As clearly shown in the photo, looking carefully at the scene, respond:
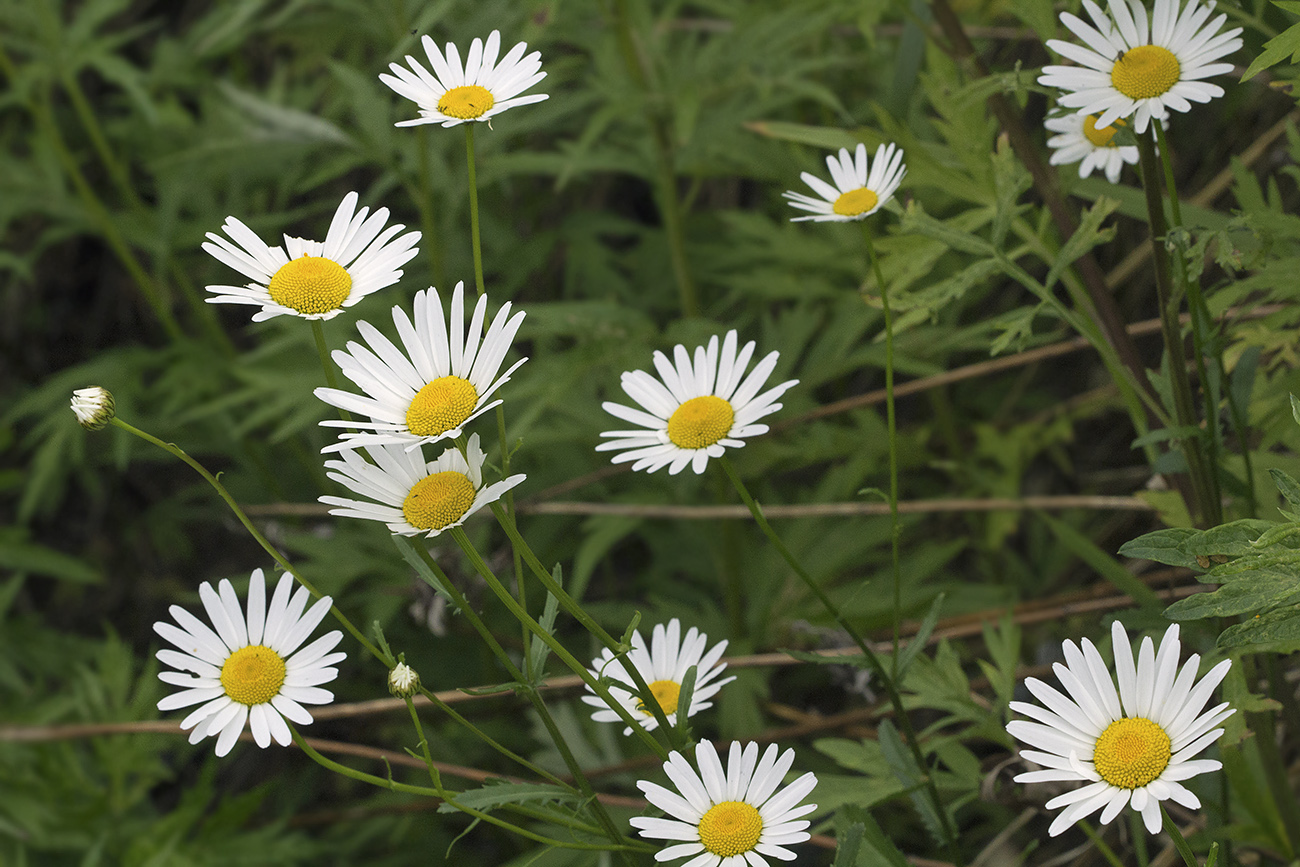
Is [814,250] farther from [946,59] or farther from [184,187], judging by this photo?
[184,187]

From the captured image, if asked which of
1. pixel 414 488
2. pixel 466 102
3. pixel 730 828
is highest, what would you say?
pixel 466 102

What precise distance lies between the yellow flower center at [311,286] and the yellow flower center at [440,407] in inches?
4.3

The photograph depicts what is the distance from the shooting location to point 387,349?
94cm

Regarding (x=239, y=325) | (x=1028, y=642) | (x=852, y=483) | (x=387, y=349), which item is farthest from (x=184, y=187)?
(x=1028, y=642)

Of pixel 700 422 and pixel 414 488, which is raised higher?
pixel 700 422

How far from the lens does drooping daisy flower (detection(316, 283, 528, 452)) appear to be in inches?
34.5

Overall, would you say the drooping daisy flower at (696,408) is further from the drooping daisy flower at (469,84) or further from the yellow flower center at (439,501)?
the drooping daisy flower at (469,84)

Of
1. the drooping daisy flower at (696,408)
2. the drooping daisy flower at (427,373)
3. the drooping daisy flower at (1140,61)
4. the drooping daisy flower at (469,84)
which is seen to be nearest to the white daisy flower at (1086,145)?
the drooping daisy flower at (1140,61)

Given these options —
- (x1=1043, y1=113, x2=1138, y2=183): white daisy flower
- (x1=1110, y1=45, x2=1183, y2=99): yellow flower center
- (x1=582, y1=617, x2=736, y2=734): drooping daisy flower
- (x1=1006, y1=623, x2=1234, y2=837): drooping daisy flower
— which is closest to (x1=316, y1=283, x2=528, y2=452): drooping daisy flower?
(x1=582, y1=617, x2=736, y2=734): drooping daisy flower

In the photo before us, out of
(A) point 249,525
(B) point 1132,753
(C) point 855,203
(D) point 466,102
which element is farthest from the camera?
(C) point 855,203

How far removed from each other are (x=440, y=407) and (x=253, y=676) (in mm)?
267

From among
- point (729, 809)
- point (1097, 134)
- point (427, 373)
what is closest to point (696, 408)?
point (427, 373)

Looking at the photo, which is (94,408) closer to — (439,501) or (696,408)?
(439,501)

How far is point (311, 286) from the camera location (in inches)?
35.9
